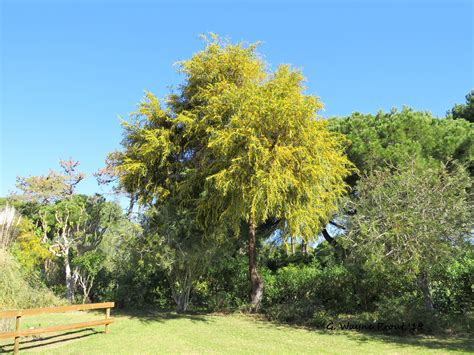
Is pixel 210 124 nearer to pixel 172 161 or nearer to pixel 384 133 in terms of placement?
pixel 172 161

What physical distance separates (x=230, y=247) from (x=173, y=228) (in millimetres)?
2464

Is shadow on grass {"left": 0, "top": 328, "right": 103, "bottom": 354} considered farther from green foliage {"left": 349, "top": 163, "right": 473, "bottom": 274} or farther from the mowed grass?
green foliage {"left": 349, "top": 163, "right": 473, "bottom": 274}

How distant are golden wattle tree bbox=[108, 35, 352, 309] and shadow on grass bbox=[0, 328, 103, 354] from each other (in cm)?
483

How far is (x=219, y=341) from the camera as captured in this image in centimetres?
887

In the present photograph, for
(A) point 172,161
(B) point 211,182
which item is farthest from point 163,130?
(B) point 211,182

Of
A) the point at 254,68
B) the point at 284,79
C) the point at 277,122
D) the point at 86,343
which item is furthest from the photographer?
the point at 254,68

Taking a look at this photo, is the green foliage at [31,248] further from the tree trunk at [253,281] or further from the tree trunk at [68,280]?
the tree trunk at [253,281]

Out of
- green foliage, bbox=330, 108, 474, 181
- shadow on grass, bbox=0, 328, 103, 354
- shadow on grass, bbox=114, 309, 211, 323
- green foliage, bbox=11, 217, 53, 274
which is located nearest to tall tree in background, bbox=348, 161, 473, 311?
green foliage, bbox=330, 108, 474, 181

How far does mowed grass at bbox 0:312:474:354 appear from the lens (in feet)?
26.1

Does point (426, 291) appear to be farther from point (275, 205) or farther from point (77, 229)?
point (77, 229)

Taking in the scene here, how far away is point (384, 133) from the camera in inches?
586

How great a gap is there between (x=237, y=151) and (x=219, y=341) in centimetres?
568

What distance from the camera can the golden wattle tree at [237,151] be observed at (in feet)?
38.4

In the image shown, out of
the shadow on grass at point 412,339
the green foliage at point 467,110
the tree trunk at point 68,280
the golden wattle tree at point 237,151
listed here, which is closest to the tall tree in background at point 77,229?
the tree trunk at point 68,280
